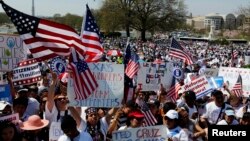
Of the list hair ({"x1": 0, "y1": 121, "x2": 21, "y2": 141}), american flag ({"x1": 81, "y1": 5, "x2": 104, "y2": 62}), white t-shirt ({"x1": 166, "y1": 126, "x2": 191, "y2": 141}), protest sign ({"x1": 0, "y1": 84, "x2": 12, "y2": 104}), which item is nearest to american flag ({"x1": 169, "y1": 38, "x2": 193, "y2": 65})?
american flag ({"x1": 81, "y1": 5, "x2": 104, "y2": 62})

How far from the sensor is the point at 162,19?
8700cm

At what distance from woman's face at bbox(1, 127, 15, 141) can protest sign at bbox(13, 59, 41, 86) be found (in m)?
4.17

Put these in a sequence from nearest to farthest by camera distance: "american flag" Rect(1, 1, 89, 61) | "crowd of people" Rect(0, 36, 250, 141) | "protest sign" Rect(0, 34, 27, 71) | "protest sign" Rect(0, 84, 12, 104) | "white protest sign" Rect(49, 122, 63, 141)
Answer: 1. "crowd of people" Rect(0, 36, 250, 141)
2. "white protest sign" Rect(49, 122, 63, 141)
3. "protest sign" Rect(0, 84, 12, 104)
4. "american flag" Rect(1, 1, 89, 61)
5. "protest sign" Rect(0, 34, 27, 71)

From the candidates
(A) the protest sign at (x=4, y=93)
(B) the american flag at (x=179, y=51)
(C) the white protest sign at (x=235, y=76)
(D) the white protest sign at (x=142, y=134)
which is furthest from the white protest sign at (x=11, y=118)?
(B) the american flag at (x=179, y=51)

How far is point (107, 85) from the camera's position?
707 centimetres

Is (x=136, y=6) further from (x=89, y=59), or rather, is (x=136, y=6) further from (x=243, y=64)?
(x=89, y=59)

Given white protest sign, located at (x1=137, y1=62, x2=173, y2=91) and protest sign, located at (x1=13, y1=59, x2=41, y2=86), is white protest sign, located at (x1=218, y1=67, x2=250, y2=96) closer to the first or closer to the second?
white protest sign, located at (x1=137, y1=62, x2=173, y2=91)

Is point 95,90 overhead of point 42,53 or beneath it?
beneath

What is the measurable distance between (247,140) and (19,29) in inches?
156

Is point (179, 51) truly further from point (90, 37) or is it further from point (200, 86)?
point (90, 37)

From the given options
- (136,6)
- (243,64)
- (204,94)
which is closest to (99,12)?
(136,6)

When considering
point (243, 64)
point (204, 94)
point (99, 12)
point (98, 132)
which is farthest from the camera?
point (99, 12)

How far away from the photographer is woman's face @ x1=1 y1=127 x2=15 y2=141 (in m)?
4.88

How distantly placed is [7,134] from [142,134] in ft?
5.40
